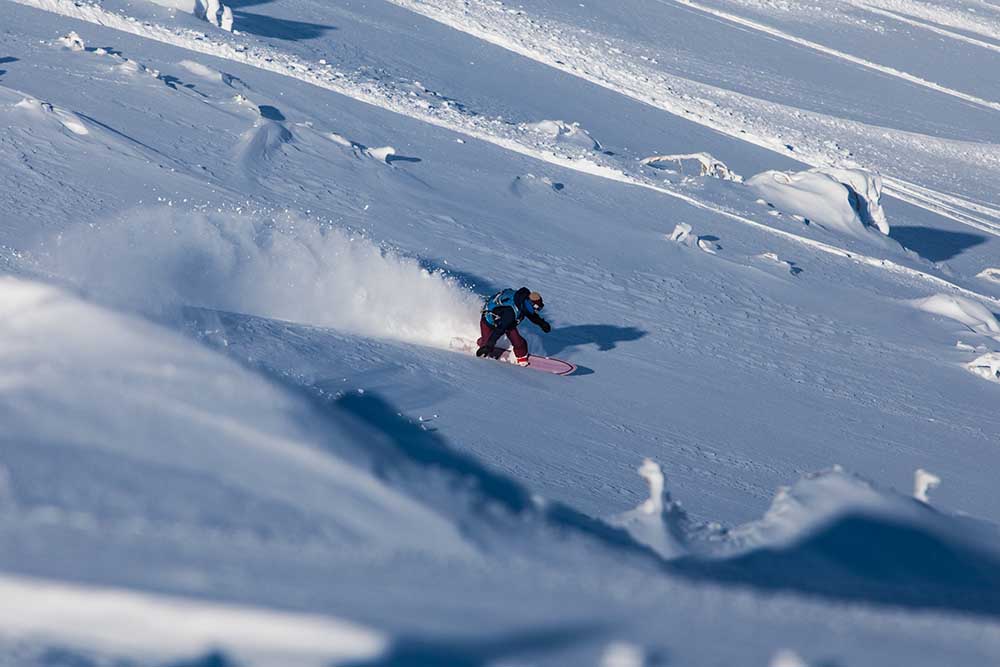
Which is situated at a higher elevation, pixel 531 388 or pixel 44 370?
pixel 44 370

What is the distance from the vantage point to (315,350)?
20.4 feet

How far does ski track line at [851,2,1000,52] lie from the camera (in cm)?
3222

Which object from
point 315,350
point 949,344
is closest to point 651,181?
point 949,344

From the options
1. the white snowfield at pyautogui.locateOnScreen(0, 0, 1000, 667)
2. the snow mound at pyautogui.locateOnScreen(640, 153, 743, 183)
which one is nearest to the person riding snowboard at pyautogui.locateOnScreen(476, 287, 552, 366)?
the white snowfield at pyautogui.locateOnScreen(0, 0, 1000, 667)

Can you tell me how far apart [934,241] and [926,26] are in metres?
19.7

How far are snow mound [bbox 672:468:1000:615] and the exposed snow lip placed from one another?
31.2 inches

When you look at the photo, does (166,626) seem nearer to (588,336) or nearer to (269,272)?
(269,272)

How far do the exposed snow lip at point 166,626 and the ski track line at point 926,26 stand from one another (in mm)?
34291

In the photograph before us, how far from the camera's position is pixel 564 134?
15.2 m

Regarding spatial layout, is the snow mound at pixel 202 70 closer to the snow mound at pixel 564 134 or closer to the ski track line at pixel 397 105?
the ski track line at pixel 397 105

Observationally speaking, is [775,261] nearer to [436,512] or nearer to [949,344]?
[949,344]

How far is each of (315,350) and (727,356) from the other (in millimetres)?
4220

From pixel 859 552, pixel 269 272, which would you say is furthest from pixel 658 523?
pixel 269 272

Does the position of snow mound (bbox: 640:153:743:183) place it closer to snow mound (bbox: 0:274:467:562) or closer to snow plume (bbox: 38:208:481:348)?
snow plume (bbox: 38:208:481:348)
